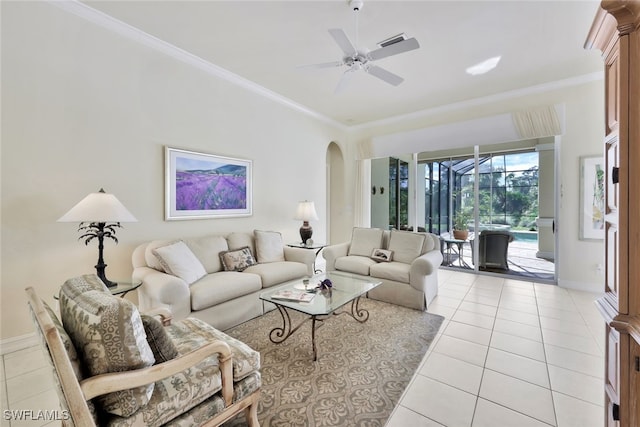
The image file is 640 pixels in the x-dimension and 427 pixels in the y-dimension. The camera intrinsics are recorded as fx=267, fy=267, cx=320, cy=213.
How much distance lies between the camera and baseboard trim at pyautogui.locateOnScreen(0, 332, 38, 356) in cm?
223

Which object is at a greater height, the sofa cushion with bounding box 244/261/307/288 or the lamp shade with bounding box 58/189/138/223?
the lamp shade with bounding box 58/189/138/223

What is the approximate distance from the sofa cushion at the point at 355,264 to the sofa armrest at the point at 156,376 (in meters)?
2.55

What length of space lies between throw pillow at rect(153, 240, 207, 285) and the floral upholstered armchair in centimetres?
130

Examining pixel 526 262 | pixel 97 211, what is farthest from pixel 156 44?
pixel 526 262

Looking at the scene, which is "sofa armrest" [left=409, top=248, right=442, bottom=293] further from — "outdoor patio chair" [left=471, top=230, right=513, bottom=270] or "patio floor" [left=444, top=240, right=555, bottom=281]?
"patio floor" [left=444, top=240, right=555, bottom=281]

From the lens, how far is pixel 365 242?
4188 millimetres

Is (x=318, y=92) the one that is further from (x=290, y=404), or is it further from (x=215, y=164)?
(x=290, y=404)

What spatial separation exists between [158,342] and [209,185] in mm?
2706

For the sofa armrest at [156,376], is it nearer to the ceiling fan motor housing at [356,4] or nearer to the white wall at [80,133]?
the white wall at [80,133]

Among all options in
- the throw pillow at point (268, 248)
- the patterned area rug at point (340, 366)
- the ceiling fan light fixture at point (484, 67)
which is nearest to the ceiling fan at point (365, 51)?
the ceiling fan light fixture at point (484, 67)

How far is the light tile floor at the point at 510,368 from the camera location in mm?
1614

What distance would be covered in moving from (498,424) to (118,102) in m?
4.18

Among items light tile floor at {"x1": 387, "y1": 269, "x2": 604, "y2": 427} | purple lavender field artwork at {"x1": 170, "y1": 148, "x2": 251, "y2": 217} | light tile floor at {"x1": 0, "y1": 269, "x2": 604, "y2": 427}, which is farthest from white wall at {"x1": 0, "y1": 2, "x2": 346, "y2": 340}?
light tile floor at {"x1": 387, "y1": 269, "x2": 604, "y2": 427}

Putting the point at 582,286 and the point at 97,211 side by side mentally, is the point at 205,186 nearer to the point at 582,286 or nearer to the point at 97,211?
the point at 97,211
